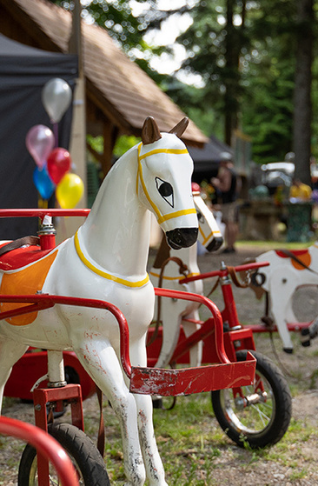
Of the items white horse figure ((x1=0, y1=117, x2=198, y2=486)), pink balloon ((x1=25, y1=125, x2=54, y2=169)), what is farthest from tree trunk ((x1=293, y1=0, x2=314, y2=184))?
white horse figure ((x1=0, y1=117, x2=198, y2=486))

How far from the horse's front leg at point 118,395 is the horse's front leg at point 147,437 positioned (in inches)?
2.6

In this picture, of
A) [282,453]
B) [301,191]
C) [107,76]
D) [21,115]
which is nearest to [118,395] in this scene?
[282,453]

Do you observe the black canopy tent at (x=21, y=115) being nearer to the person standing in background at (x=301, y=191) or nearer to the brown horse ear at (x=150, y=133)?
the brown horse ear at (x=150, y=133)

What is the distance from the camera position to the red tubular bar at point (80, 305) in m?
2.24

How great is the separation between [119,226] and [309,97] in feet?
53.2

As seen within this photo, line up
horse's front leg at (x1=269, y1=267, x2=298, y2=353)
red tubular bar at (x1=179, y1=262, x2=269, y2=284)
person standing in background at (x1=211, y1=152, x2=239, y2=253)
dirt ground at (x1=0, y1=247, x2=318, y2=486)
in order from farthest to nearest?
person standing in background at (x1=211, y1=152, x2=239, y2=253)
horse's front leg at (x1=269, y1=267, x2=298, y2=353)
red tubular bar at (x1=179, y1=262, x2=269, y2=284)
dirt ground at (x1=0, y1=247, x2=318, y2=486)

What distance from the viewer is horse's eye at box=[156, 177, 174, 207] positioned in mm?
2387

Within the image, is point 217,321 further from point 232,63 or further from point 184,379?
point 232,63

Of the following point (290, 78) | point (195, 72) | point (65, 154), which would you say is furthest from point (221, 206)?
point (290, 78)

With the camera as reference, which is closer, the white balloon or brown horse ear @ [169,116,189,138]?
brown horse ear @ [169,116,189,138]

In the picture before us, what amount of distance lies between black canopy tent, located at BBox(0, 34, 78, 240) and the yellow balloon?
1.05 m

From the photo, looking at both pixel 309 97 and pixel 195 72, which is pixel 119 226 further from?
pixel 195 72

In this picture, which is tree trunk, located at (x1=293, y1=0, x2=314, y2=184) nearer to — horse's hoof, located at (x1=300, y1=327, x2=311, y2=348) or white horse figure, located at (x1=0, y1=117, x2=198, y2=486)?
horse's hoof, located at (x1=300, y1=327, x2=311, y2=348)

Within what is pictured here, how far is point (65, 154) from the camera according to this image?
6.93m
